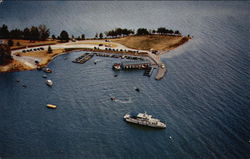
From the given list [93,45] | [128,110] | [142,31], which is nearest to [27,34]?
[93,45]

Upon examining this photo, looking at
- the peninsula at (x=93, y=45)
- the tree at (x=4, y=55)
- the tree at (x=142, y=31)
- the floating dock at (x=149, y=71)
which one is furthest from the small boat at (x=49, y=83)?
the tree at (x=142, y=31)

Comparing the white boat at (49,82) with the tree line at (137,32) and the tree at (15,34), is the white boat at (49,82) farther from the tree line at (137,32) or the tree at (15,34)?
the tree at (15,34)

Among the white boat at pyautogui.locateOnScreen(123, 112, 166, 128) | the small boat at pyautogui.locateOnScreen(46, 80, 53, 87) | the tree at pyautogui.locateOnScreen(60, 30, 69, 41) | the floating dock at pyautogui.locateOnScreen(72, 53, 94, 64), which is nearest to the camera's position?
the white boat at pyautogui.locateOnScreen(123, 112, 166, 128)

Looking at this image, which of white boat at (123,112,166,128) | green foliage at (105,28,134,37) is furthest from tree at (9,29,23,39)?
white boat at (123,112,166,128)

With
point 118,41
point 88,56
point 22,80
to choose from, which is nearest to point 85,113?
point 22,80

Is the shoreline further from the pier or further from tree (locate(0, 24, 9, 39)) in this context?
tree (locate(0, 24, 9, 39))

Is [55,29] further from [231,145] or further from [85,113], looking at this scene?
[231,145]

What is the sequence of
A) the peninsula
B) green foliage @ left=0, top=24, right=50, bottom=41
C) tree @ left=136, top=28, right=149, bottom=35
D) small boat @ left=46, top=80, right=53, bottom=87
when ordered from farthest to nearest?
tree @ left=136, top=28, right=149, bottom=35 → green foliage @ left=0, top=24, right=50, bottom=41 → the peninsula → small boat @ left=46, top=80, right=53, bottom=87

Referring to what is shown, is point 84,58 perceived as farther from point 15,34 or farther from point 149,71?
point 15,34
